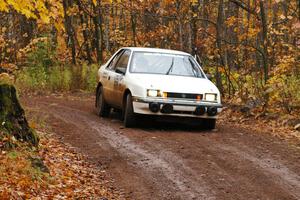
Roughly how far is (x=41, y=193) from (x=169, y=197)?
1.60 metres

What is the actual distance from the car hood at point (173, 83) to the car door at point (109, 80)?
1.30 m

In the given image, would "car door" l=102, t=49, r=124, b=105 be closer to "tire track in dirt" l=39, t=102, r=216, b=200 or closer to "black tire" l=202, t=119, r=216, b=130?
"tire track in dirt" l=39, t=102, r=216, b=200

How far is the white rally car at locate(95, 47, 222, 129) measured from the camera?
11148 millimetres

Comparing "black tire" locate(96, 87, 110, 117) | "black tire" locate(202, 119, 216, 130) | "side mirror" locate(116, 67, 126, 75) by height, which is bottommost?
"black tire" locate(202, 119, 216, 130)

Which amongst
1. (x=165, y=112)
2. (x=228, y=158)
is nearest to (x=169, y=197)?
(x=228, y=158)

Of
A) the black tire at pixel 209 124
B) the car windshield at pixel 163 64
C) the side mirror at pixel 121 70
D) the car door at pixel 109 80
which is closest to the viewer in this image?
the black tire at pixel 209 124

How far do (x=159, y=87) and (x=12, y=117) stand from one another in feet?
12.6

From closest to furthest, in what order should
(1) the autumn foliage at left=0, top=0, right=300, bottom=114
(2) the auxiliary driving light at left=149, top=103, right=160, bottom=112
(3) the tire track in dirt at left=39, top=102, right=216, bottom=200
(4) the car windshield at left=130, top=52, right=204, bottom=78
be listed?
(3) the tire track in dirt at left=39, top=102, right=216, bottom=200, (2) the auxiliary driving light at left=149, top=103, right=160, bottom=112, (4) the car windshield at left=130, top=52, right=204, bottom=78, (1) the autumn foliage at left=0, top=0, right=300, bottom=114

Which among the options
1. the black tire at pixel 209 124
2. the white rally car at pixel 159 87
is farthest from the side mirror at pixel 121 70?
the black tire at pixel 209 124

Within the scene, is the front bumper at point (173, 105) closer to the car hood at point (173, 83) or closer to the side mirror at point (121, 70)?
the car hood at point (173, 83)

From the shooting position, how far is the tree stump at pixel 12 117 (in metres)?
8.02

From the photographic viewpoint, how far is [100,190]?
7117mm

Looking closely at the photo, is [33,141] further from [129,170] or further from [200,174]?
[200,174]

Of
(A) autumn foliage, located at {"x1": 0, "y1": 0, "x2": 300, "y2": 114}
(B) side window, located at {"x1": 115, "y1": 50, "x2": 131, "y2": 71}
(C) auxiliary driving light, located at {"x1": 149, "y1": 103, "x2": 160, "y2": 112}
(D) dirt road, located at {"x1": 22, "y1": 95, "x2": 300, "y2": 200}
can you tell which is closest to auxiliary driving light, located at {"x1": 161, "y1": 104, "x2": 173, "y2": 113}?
(C) auxiliary driving light, located at {"x1": 149, "y1": 103, "x2": 160, "y2": 112}
